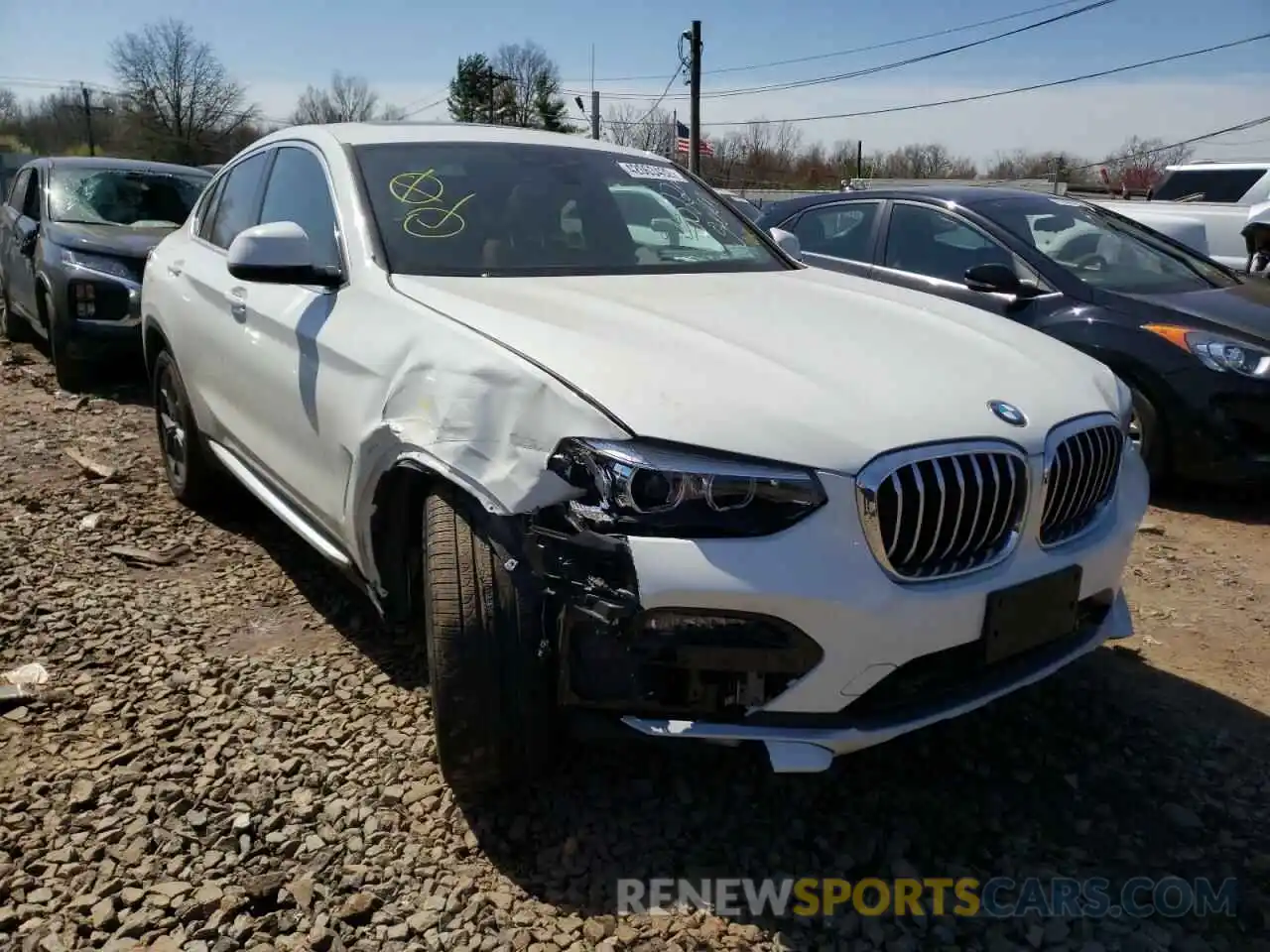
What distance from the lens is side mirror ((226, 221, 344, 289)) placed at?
290 cm

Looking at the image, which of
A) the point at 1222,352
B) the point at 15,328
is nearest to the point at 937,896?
the point at 1222,352

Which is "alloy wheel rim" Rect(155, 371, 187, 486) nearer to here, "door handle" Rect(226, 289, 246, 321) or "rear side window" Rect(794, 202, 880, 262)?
"door handle" Rect(226, 289, 246, 321)

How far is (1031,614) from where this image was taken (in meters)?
2.29

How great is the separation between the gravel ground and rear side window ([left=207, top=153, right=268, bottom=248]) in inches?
59.4

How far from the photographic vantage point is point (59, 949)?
6.89 ft

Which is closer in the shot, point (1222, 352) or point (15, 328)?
point (1222, 352)

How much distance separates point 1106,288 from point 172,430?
4.64 m

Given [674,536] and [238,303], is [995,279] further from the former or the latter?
[674,536]

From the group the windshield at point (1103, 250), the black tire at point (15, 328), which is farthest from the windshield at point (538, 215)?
the black tire at point (15, 328)

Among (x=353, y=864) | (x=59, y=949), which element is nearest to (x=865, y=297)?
(x=353, y=864)

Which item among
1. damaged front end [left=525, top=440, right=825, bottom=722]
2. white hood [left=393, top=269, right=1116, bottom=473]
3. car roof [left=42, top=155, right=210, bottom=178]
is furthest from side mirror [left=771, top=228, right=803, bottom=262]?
car roof [left=42, top=155, right=210, bottom=178]

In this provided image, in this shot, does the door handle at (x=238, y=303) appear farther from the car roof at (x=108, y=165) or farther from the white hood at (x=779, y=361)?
the car roof at (x=108, y=165)

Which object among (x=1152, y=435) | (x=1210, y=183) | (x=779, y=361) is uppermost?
(x=1210, y=183)

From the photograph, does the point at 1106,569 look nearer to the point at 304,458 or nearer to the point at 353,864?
the point at 353,864
